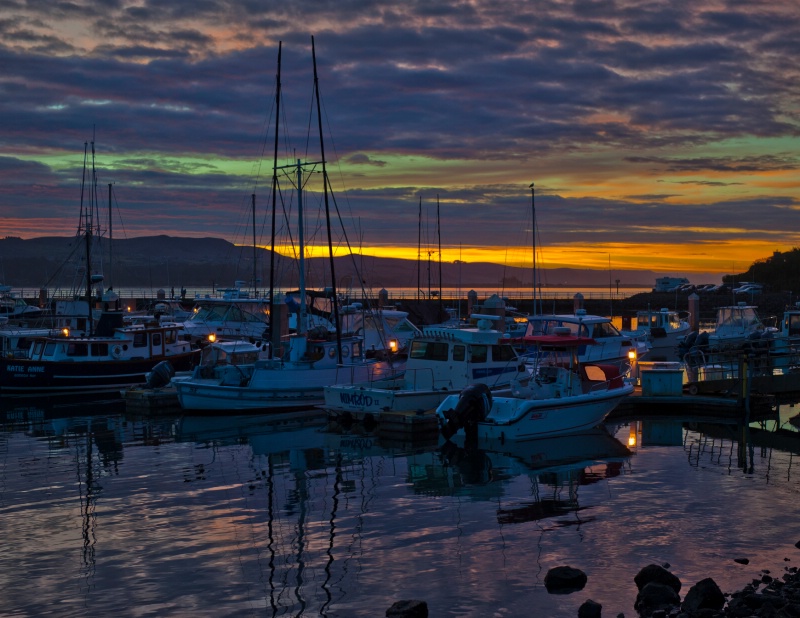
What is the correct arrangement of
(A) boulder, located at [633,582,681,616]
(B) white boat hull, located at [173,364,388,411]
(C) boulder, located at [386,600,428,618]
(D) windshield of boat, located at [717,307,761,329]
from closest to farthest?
(C) boulder, located at [386,600,428,618]
(A) boulder, located at [633,582,681,616]
(B) white boat hull, located at [173,364,388,411]
(D) windshield of boat, located at [717,307,761,329]

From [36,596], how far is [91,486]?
708cm

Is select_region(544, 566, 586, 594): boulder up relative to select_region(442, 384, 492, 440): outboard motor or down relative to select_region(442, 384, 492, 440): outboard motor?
down

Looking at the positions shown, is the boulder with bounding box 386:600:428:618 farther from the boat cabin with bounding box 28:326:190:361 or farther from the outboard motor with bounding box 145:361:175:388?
the boat cabin with bounding box 28:326:190:361

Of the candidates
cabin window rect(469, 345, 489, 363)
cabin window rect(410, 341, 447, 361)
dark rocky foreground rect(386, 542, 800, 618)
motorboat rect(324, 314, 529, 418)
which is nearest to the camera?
dark rocky foreground rect(386, 542, 800, 618)

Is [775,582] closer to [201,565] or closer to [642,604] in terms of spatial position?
[642,604]

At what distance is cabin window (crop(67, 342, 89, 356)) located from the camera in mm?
37094

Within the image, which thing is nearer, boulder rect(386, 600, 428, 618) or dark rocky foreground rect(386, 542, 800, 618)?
dark rocky foreground rect(386, 542, 800, 618)

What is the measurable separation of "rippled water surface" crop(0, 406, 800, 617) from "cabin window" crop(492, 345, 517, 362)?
155 inches

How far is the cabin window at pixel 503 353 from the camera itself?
91.7 feet

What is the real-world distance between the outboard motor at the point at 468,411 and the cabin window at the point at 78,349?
1972cm

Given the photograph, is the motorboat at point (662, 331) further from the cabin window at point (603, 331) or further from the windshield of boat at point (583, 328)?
the windshield of boat at point (583, 328)

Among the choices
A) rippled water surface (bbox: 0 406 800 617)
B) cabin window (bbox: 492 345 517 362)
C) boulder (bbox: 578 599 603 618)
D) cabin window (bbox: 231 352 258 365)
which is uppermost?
cabin window (bbox: 492 345 517 362)

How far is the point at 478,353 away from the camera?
2766 cm

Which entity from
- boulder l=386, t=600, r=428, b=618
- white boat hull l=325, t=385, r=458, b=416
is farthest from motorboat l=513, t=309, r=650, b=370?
boulder l=386, t=600, r=428, b=618
